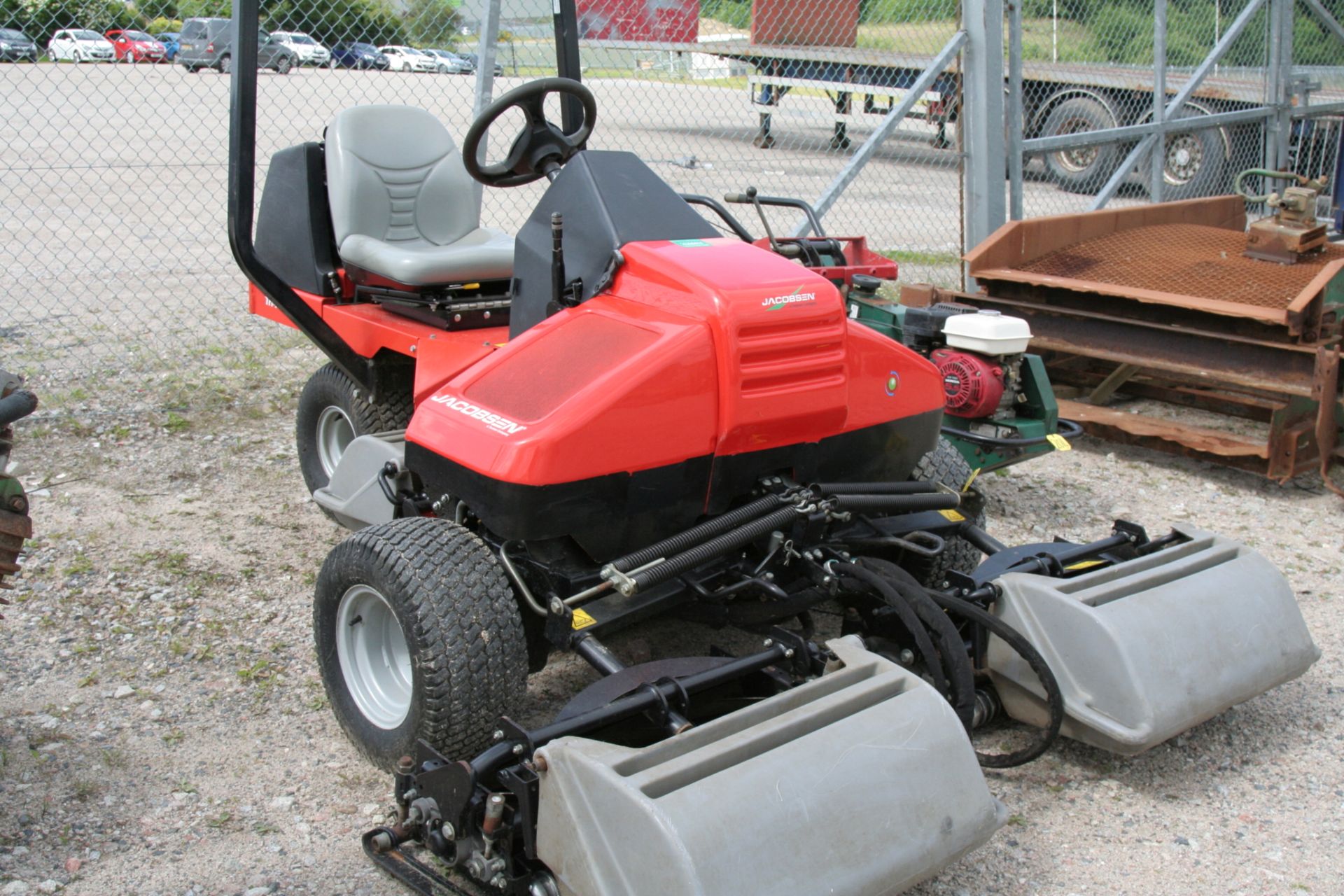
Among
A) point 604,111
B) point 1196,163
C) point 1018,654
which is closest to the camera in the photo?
point 1018,654

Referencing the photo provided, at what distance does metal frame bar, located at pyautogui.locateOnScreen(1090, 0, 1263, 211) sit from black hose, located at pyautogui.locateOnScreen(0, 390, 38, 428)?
6.45m

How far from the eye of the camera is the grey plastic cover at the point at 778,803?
1.91m

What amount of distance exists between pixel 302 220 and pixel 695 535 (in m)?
2.07

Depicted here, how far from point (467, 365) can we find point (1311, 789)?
230cm

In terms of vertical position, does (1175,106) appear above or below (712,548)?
above

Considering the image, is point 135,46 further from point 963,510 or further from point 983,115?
point 963,510

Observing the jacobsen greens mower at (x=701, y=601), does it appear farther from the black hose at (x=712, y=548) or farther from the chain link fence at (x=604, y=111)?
the chain link fence at (x=604, y=111)

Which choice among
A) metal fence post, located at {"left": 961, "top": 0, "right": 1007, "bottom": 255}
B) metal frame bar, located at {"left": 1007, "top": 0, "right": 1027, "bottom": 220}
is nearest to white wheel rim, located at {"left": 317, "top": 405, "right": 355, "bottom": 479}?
metal fence post, located at {"left": 961, "top": 0, "right": 1007, "bottom": 255}

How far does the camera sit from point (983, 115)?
6.32m

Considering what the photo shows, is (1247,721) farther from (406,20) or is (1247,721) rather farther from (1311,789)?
(406,20)

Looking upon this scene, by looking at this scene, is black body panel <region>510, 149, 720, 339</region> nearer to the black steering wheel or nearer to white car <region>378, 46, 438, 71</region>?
the black steering wheel

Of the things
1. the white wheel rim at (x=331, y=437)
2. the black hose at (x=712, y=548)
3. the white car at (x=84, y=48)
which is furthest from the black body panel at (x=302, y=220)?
the white car at (x=84, y=48)

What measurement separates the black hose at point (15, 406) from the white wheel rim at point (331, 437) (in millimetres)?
1903

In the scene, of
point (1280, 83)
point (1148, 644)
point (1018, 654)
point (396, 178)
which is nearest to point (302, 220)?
point (396, 178)
